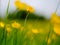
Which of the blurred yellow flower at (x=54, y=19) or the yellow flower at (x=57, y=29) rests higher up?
the blurred yellow flower at (x=54, y=19)

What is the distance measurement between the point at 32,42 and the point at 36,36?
12cm

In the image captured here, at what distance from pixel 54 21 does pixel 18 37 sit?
177 mm

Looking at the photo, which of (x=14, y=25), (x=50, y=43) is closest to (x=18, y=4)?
(x=14, y=25)

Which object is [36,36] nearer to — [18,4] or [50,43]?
[50,43]

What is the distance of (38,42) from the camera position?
1285mm

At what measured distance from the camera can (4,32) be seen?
1069 mm

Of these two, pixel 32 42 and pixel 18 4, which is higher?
pixel 18 4

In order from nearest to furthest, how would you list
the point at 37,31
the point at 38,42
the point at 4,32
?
the point at 4,32, the point at 38,42, the point at 37,31

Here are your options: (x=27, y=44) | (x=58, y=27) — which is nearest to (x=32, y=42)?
(x=27, y=44)

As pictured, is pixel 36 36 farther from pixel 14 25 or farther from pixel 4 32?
pixel 4 32

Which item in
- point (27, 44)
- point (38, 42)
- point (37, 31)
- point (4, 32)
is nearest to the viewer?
point (4, 32)

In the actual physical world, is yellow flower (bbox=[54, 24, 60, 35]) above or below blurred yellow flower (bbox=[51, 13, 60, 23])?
below

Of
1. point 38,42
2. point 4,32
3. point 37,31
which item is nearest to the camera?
point 4,32

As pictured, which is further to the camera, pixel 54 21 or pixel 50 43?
pixel 50 43
